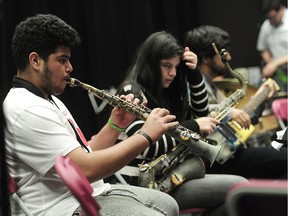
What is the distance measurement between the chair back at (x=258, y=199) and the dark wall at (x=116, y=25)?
3596 mm

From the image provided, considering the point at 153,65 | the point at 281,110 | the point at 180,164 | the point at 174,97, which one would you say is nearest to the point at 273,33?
the point at 281,110

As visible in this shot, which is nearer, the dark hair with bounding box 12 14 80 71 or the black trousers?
the dark hair with bounding box 12 14 80 71

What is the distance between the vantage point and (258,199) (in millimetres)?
1114

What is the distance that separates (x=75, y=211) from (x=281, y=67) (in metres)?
3.48

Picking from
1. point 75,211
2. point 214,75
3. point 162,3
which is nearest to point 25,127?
point 75,211

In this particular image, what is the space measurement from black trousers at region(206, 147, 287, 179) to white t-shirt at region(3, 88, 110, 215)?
1.42 meters

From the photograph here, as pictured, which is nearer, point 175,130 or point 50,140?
point 50,140

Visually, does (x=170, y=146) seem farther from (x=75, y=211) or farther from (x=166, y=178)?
(x=75, y=211)

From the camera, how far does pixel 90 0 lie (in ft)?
17.0

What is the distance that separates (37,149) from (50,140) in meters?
0.06

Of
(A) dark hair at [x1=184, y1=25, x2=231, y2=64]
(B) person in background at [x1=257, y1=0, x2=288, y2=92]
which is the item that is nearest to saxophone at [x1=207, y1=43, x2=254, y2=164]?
(A) dark hair at [x1=184, y1=25, x2=231, y2=64]

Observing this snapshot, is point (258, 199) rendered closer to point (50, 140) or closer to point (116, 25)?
point (50, 140)

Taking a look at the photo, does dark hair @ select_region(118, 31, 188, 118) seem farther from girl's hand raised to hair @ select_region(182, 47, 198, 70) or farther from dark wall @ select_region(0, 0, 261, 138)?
dark wall @ select_region(0, 0, 261, 138)

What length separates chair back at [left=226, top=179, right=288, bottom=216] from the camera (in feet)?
3.50
